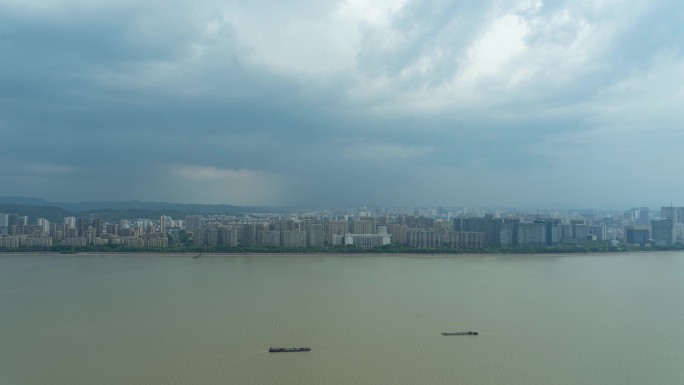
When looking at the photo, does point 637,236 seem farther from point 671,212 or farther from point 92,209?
point 92,209

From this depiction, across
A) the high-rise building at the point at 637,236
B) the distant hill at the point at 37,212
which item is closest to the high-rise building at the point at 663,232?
the high-rise building at the point at 637,236

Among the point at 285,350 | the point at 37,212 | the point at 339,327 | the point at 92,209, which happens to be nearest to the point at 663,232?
the point at 339,327

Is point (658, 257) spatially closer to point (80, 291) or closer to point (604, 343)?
point (604, 343)

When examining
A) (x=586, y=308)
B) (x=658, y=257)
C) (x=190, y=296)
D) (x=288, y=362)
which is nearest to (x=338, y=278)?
(x=190, y=296)

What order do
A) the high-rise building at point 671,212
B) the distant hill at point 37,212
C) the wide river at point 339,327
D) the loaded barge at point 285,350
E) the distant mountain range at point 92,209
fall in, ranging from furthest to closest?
1. the distant mountain range at point 92,209
2. the distant hill at point 37,212
3. the high-rise building at point 671,212
4. the loaded barge at point 285,350
5. the wide river at point 339,327

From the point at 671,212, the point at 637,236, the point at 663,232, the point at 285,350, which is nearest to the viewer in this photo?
the point at 285,350

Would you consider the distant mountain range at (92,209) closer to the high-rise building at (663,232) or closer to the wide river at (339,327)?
the wide river at (339,327)

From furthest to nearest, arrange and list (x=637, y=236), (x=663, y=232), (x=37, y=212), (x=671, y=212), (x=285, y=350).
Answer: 1. (x=37, y=212)
2. (x=671, y=212)
3. (x=663, y=232)
4. (x=637, y=236)
5. (x=285, y=350)

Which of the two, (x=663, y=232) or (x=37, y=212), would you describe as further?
(x=37, y=212)
